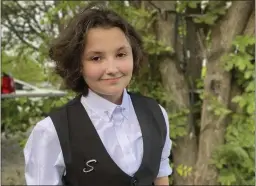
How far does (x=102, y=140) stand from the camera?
1.09m

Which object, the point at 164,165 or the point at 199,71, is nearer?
the point at 164,165

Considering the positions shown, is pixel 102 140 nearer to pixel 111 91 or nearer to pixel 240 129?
pixel 111 91

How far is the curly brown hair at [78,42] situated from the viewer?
3.57 feet

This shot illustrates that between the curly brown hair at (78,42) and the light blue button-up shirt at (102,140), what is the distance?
2.6 inches

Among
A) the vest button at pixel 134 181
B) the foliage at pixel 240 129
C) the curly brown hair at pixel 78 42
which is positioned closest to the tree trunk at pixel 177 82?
the foliage at pixel 240 129

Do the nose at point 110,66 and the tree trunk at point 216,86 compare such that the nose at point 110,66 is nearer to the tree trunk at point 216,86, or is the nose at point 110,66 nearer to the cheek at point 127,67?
the cheek at point 127,67

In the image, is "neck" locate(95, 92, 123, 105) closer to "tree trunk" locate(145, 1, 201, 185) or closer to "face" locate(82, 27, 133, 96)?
"face" locate(82, 27, 133, 96)

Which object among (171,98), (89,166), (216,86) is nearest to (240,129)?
(216,86)

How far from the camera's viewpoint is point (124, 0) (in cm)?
261

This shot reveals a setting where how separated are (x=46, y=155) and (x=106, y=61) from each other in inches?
12.1

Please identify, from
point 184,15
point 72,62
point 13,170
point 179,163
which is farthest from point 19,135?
point 72,62

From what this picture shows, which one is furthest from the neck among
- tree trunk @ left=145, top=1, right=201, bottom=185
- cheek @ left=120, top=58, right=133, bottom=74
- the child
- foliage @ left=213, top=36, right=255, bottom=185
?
tree trunk @ left=145, top=1, right=201, bottom=185

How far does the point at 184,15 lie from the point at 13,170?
7.42 ft

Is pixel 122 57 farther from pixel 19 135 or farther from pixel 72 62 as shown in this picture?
pixel 19 135
